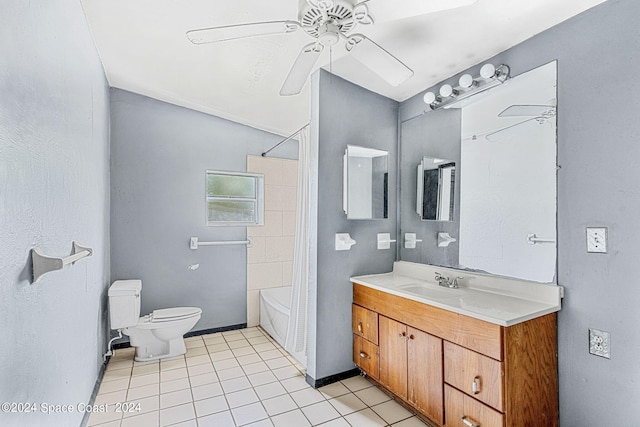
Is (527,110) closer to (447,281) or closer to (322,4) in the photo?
(447,281)

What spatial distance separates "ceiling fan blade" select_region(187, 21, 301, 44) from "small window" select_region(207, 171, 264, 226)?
2.31 m

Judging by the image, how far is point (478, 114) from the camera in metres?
2.23

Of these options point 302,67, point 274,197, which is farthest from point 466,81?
point 274,197

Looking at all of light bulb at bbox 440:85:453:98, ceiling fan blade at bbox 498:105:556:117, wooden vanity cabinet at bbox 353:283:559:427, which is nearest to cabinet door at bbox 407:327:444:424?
wooden vanity cabinet at bbox 353:283:559:427

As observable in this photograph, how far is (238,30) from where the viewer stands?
4.35 feet

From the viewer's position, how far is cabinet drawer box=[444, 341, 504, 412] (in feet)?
5.03

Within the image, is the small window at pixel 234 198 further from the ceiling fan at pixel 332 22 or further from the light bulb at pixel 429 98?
the ceiling fan at pixel 332 22

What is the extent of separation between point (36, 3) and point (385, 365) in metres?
2.60

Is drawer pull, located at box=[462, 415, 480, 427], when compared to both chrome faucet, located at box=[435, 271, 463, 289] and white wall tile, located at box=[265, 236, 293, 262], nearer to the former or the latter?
chrome faucet, located at box=[435, 271, 463, 289]

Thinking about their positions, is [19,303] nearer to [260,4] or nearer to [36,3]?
[36,3]

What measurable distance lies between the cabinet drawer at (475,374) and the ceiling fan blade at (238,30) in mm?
1789

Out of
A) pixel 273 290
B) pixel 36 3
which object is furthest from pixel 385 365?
pixel 36 3

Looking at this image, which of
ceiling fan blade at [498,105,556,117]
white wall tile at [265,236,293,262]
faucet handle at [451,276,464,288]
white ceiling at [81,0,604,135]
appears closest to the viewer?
white ceiling at [81,0,604,135]

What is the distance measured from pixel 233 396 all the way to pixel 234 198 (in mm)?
2063
